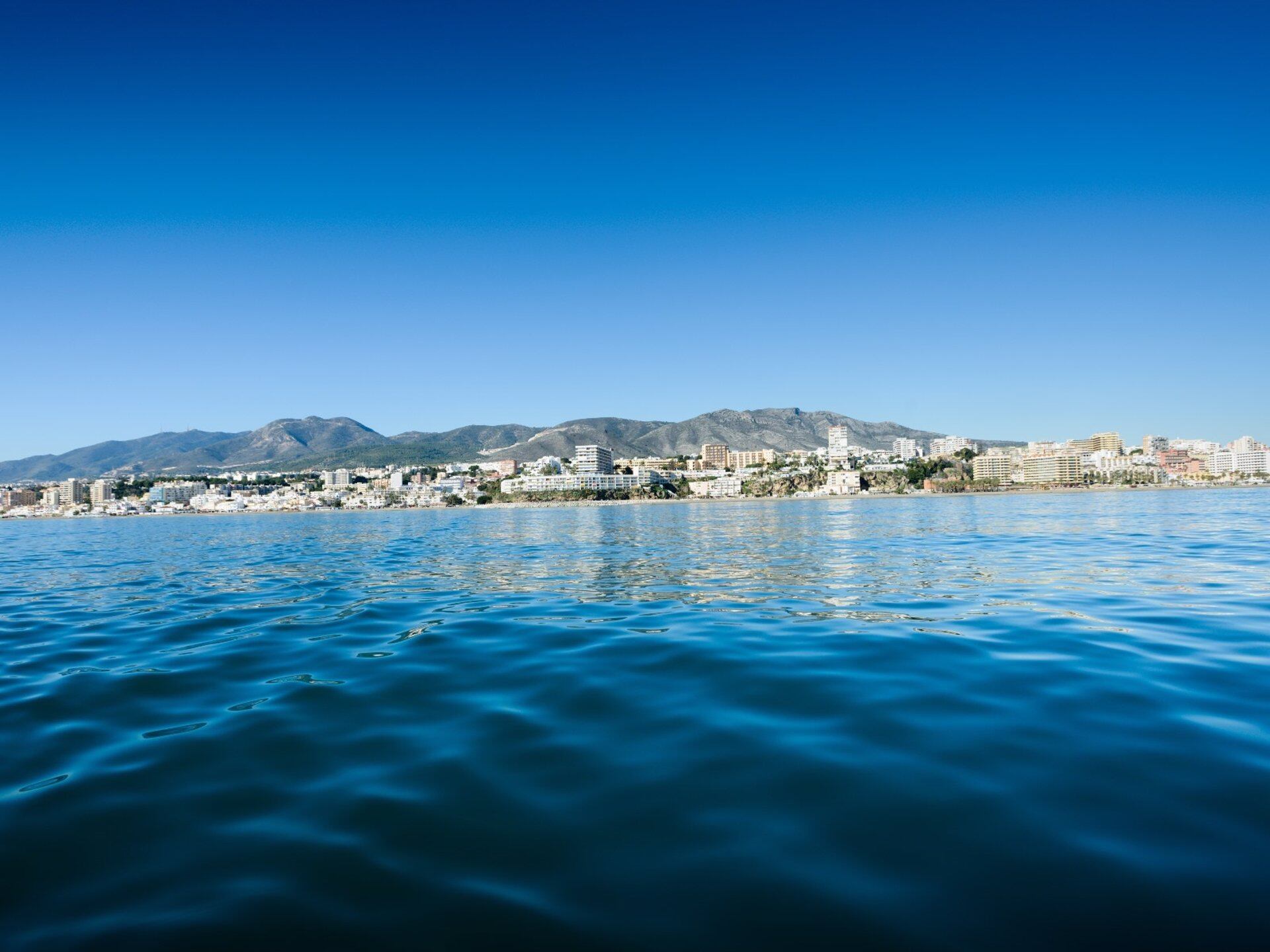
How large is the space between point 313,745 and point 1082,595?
1158cm

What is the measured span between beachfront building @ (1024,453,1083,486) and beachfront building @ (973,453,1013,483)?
6.56 metres

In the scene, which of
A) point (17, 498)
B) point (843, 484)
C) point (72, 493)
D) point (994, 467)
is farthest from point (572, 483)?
point (17, 498)

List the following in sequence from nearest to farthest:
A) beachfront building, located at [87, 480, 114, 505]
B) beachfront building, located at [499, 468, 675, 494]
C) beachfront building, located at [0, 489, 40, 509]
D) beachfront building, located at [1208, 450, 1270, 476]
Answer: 1. beachfront building, located at [499, 468, 675, 494]
2. beachfront building, located at [0, 489, 40, 509]
3. beachfront building, located at [1208, 450, 1270, 476]
4. beachfront building, located at [87, 480, 114, 505]

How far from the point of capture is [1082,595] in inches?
444

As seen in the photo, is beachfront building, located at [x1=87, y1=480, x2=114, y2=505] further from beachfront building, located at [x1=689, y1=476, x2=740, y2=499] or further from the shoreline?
beachfront building, located at [x1=689, y1=476, x2=740, y2=499]

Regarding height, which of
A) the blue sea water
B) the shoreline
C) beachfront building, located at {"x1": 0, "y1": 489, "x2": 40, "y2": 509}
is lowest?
the shoreline

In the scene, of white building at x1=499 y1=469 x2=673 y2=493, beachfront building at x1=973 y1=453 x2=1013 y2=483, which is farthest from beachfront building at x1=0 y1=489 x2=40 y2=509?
beachfront building at x1=973 y1=453 x2=1013 y2=483

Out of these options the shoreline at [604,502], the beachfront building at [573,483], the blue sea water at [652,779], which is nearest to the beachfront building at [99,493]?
the shoreline at [604,502]

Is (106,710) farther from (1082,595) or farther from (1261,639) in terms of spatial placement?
(1082,595)

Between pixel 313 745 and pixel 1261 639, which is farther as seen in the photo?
pixel 1261 639

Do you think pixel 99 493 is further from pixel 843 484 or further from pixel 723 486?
pixel 843 484

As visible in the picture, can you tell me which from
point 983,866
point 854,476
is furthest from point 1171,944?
point 854,476

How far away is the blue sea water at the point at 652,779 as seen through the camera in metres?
3.03

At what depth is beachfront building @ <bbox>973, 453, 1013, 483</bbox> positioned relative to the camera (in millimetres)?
173262
